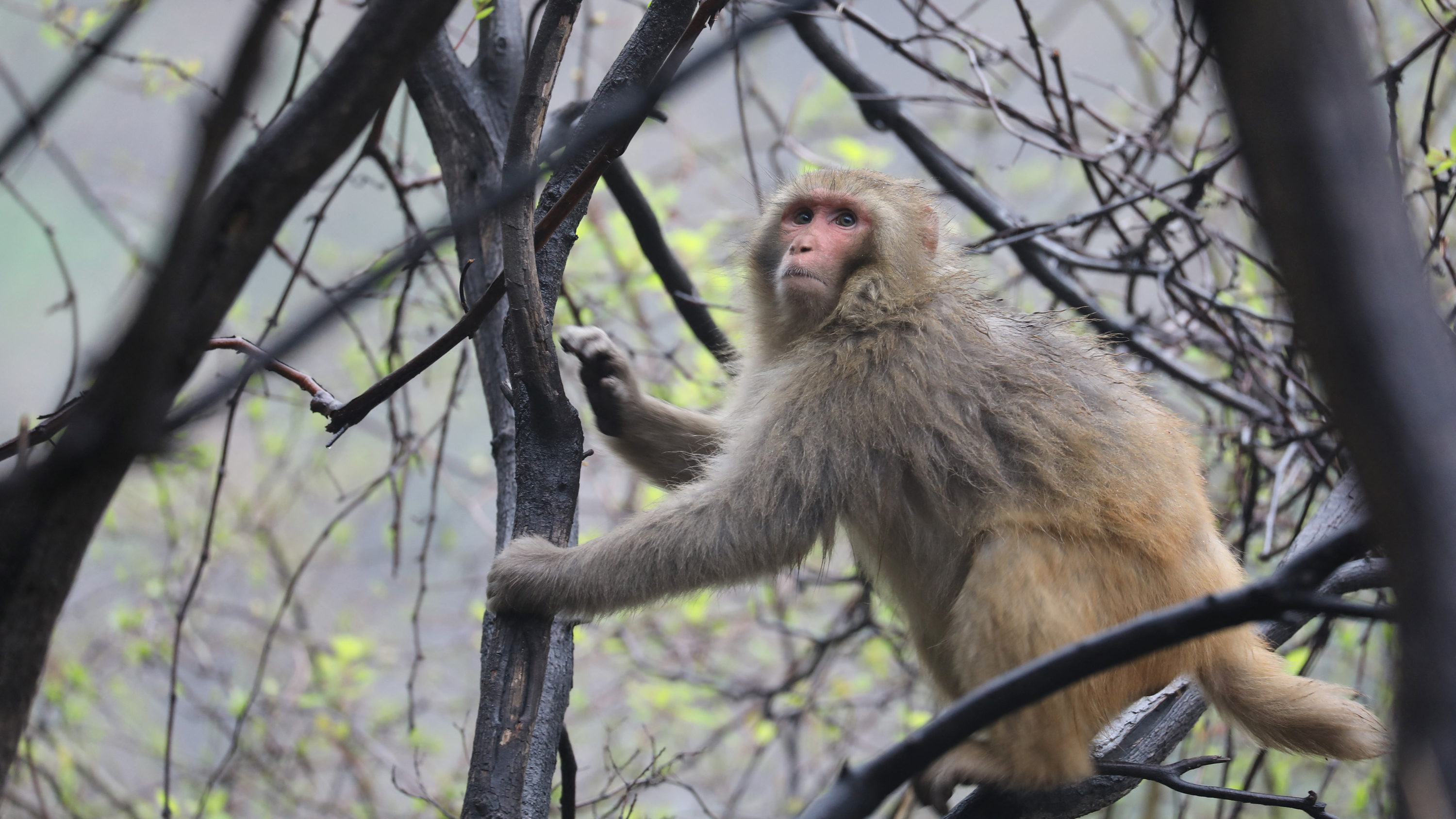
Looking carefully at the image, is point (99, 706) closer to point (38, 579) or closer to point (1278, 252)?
point (38, 579)

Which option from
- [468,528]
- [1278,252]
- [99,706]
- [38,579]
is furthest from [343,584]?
[1278,252]

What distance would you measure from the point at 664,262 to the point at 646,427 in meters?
0.76

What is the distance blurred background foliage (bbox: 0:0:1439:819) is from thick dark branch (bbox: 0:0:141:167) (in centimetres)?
176

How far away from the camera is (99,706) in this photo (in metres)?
6.88

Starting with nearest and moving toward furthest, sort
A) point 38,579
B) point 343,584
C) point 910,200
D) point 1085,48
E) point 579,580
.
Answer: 1. point 38,579
2. point 579,580
3. point 910,200
4. point 1085,48
5. point 343,584

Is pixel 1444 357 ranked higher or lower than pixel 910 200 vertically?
lower

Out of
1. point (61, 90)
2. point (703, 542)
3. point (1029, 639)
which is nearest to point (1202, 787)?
point (1029, 639)

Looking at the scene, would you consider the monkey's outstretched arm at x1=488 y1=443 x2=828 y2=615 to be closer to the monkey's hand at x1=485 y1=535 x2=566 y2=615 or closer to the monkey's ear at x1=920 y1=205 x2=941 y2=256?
the monkey's hand at x1=485 y1=535 x2=566 y2=615

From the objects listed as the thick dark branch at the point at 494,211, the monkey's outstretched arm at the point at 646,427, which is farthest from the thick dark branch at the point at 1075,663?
the monkey's outstretched arm at the point at 646,427

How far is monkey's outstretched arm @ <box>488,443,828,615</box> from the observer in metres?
2.83

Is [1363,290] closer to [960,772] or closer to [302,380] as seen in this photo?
[302,380]

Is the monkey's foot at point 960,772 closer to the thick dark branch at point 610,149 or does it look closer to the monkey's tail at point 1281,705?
the monkey's tail at point 1281,705

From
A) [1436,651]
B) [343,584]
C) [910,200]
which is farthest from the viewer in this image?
[343,584]

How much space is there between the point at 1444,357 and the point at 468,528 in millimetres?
9471
